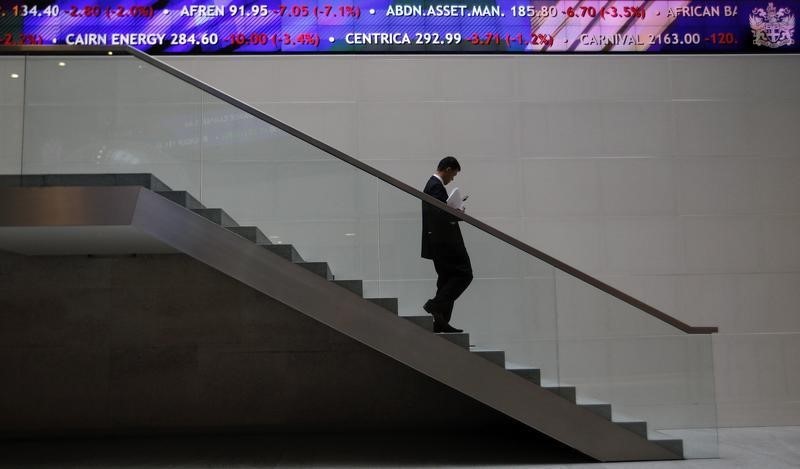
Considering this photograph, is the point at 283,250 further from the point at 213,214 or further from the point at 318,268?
the point at 213,214

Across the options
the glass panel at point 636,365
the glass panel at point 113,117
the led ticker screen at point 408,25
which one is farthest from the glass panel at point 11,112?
the glass panel at point 636,365

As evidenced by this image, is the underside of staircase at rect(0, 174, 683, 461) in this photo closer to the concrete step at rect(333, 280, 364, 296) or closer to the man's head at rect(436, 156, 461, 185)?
the concrete step at rect(333, 280, 364, 296)

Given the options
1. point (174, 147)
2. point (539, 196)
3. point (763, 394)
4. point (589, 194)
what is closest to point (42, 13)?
point (174, 147)

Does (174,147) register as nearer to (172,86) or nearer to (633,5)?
(172,86)

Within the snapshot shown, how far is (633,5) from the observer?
27.8ft

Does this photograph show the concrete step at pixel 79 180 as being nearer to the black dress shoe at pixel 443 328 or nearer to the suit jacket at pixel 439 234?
the suit jacket at pixel 439 234

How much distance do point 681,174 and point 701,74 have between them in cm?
125

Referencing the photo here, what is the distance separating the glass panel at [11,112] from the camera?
582 centimetres

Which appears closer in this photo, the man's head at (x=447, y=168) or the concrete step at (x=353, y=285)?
the concrete step at (x=353, y=285)

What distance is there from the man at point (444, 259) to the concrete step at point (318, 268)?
80 cm

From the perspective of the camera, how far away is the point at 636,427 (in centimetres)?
577

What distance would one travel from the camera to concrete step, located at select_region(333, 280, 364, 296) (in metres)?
5.67

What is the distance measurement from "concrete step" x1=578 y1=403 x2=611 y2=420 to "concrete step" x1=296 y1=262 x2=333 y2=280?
7.58ft

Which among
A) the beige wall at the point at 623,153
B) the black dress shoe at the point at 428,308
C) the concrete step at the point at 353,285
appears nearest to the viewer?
the concrete step at the point at 353,285
